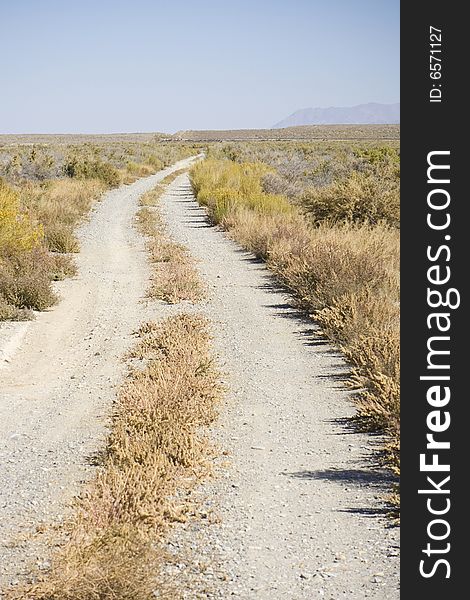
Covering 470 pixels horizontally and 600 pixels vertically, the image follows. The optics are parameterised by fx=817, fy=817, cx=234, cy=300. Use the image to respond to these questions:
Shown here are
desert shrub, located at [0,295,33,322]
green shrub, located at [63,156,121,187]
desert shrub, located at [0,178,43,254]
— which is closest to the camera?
desert shrub, located at [0,295,33,322]

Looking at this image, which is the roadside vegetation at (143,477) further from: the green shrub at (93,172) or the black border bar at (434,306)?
the green shrub at (93,172)

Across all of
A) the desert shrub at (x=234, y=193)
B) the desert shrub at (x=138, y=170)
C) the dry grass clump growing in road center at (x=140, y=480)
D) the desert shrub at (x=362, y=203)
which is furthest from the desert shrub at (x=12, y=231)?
the desert shrub at (x=138, y=170)

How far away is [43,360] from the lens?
35.1ft

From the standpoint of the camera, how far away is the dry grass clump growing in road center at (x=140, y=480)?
4.61 meters

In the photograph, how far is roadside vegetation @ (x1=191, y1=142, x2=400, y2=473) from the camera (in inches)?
332

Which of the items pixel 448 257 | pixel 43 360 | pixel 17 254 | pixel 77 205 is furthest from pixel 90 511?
pixel 77 205

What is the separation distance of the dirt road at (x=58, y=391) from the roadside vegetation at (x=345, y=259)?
266 cm

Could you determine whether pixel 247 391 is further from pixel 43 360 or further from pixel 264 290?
pixel 264 290

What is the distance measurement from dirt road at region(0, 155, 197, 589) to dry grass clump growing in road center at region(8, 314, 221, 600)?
0.29 m

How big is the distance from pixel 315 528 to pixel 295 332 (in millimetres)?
6179

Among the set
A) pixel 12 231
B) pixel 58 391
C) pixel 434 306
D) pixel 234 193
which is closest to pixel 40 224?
pixel 12 231

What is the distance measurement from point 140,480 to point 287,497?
1.09m

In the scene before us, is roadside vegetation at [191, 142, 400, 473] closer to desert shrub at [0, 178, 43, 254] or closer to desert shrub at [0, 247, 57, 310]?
desert shrub at [0, 247, 57, 310]

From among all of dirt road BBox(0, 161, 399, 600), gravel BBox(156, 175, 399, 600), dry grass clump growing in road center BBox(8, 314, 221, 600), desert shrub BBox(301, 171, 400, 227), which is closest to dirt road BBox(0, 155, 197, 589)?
dirt road BBox(0, 161, 399, 600)
